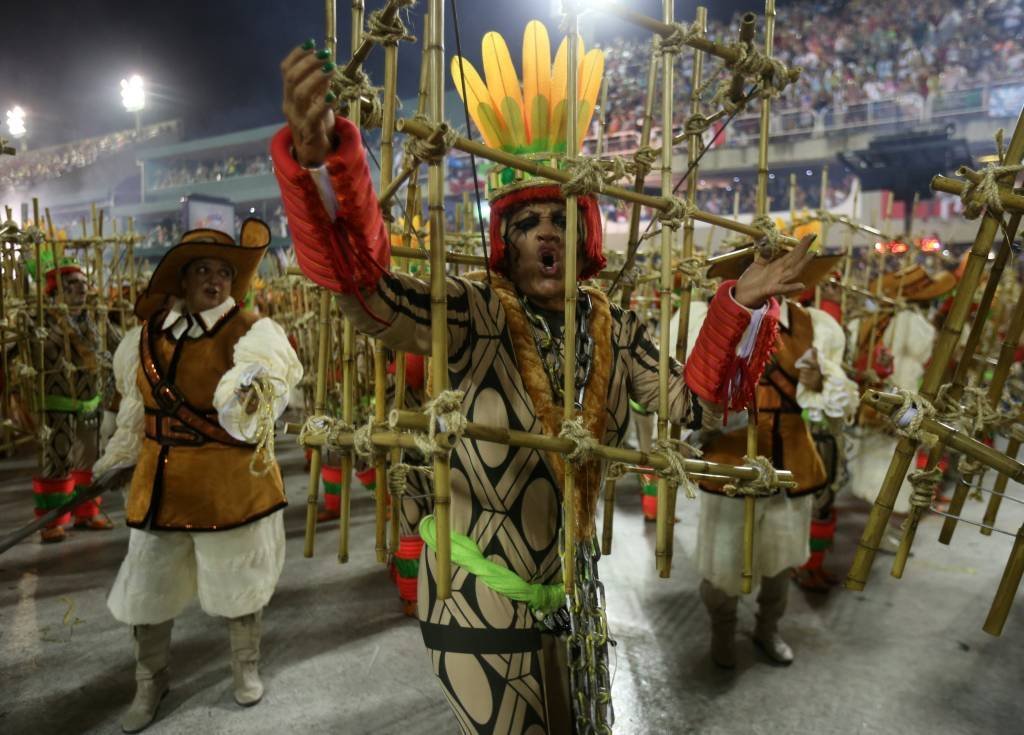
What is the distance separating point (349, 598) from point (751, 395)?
2.80 metres

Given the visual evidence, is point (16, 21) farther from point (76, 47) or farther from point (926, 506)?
point (926, 506)

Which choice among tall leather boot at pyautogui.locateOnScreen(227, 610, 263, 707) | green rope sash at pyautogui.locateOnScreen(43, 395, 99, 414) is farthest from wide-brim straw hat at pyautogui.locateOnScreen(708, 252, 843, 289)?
green rope sash at pyautogui.locateOnScreen(43, 395, 99, 414)

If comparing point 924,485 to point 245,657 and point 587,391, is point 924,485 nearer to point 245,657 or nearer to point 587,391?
point 587,391

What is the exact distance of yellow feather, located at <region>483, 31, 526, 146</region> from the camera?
162 cm

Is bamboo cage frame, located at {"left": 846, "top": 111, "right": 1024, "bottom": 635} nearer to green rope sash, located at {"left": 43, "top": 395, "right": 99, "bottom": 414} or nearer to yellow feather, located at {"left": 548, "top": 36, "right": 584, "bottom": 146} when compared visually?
yellow feather, located at {"left": 548, "top": 36, "right": 584, "bottom": 146}

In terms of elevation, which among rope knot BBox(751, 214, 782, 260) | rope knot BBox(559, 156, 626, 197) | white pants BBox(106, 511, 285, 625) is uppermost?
rope knot BBox(559, 156, 626, 197)

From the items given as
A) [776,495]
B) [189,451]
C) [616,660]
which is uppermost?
[189,451]

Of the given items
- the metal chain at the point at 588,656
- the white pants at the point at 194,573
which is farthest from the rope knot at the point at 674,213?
the white pants at the point at 194,573

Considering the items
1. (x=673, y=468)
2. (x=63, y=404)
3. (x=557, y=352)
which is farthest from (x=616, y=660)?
(x=63, y=404)

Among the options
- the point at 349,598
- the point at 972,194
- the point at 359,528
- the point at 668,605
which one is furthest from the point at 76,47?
the point at 972,194

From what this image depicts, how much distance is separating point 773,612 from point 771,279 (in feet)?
6.98

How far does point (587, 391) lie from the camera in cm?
160

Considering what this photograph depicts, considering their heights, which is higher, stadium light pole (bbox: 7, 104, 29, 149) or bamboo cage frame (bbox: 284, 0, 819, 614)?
stadium light pole (bbox: 7, 104, 29, 149)

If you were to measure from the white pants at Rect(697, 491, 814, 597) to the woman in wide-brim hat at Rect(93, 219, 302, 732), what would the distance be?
1.89 metres
